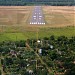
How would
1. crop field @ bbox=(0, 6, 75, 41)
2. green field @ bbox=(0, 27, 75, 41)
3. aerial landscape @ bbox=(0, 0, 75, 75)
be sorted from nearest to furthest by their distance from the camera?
aerial landscape @ bbox=(0, 0, 75, 75), green field @ bbox=(0, 27, 75, 41), crop field @ bbox=(0, 6, 75, 41)

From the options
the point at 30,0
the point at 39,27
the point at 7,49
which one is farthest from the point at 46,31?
the point at 30,0

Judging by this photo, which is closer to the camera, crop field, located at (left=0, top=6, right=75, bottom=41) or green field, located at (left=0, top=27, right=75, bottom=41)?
green field, located at (left=0, top=27, right=75, bottom=41)

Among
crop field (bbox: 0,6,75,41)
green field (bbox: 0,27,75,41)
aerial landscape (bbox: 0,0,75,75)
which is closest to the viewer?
aerial landscape (bbox: 0,0,75,75)

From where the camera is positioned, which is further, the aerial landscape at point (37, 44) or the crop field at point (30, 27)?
the crop field at point (30, 27)

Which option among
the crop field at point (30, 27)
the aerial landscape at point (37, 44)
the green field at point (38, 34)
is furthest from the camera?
the crop field at point (30, 27)

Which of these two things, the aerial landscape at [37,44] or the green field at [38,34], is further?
the green field at [38,34]

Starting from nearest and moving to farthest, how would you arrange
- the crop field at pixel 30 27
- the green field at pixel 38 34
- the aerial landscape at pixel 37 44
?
the aerial landscape at pixel 37 44 → the green field at pixel 38 34 → the crop field at pixel 30 27

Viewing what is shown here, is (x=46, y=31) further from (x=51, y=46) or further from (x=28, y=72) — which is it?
(x=28, y=72)

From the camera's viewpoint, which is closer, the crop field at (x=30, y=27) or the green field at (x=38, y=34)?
the green field at (x=38, y=34)
